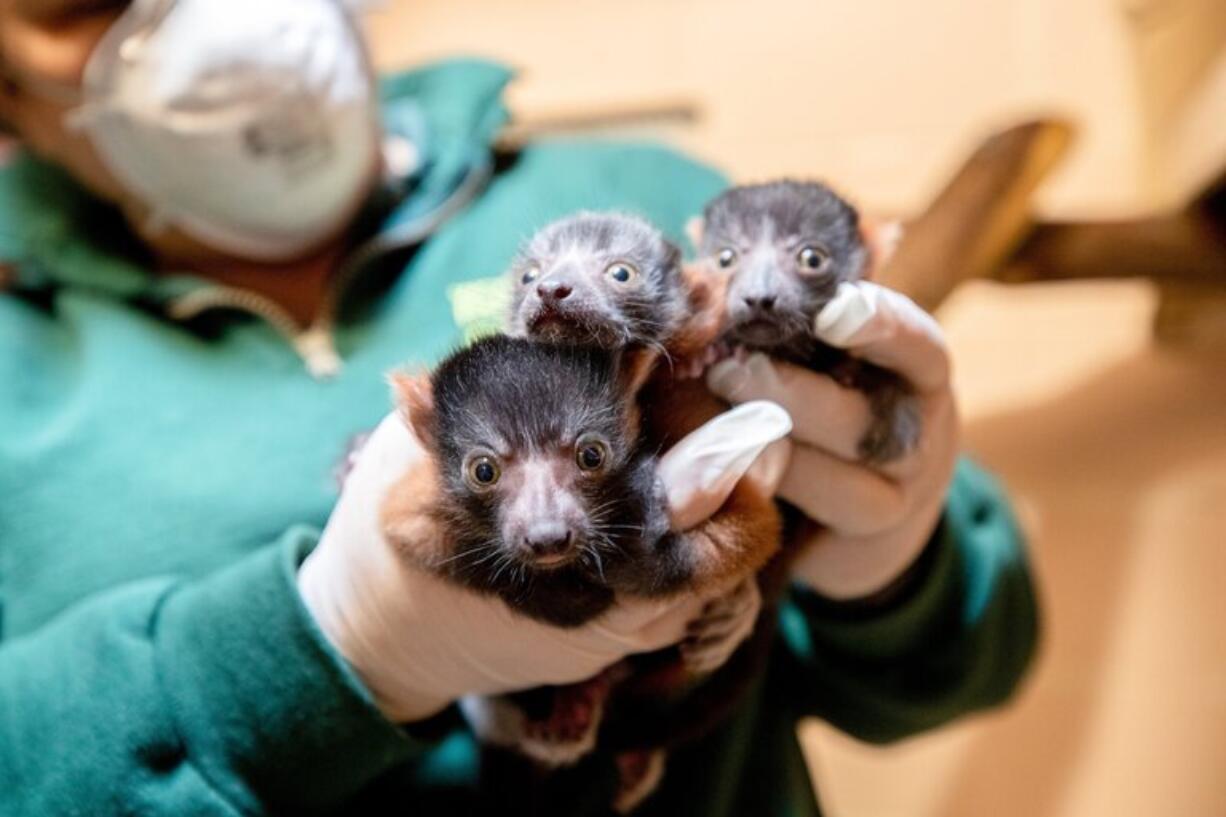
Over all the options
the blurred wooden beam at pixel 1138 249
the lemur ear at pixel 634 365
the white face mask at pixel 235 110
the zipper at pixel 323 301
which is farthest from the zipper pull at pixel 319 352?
the blurred wooden beam at pixel 1138 249

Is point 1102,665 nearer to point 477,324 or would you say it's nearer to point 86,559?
point 477,324

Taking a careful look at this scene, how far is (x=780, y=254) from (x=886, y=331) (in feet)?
0.33

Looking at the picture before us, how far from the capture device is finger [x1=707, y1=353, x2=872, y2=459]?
0.78 metres

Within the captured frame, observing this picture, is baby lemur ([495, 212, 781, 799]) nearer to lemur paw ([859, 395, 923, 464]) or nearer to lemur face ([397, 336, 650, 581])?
A: lemur face ([397, 336, 650, 581])

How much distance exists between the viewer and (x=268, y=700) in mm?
883

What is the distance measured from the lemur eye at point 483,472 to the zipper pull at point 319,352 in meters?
0.53

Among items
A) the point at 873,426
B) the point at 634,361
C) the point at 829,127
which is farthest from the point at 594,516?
the point at 829,127

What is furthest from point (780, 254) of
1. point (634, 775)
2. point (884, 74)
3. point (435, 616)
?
point (884, 74)

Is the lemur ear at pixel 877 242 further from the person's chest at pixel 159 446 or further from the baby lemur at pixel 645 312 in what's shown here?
the person's chest at pixel 159 446

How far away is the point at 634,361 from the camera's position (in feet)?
2.37

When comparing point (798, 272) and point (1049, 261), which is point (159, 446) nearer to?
point (798, 272)

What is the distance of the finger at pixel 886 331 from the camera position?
2.49 ft

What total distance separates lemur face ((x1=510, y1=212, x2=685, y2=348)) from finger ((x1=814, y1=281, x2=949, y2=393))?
0.39ft

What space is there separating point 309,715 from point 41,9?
0.86 meters
